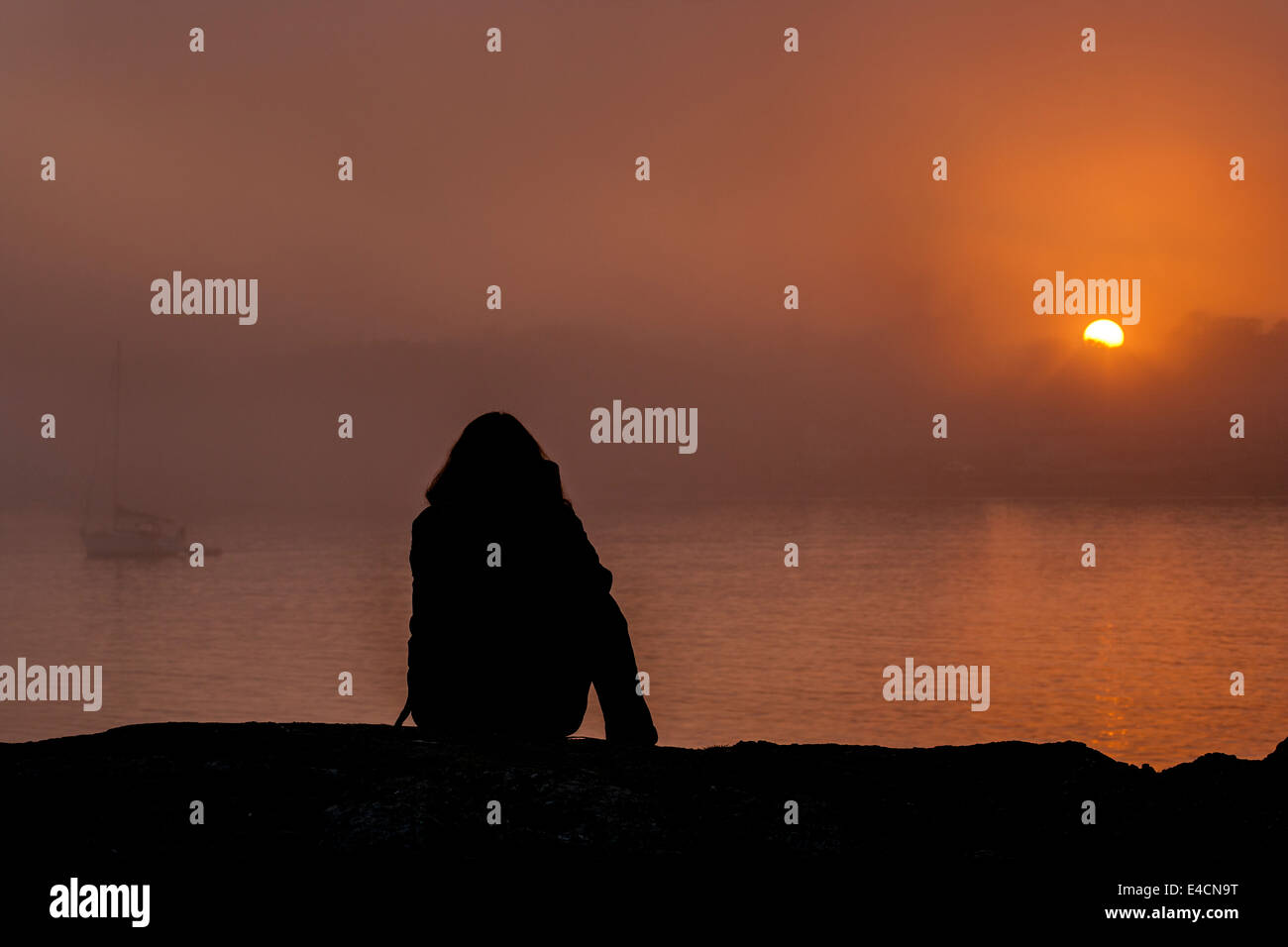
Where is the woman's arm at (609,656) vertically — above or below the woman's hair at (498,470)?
below

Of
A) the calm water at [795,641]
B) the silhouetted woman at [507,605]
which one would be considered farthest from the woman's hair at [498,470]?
the calm water at [795,641]

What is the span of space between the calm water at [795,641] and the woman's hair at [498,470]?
137ft

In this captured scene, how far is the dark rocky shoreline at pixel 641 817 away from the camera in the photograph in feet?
11.3

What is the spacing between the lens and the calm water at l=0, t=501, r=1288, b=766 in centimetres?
5456

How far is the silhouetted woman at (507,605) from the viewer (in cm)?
547

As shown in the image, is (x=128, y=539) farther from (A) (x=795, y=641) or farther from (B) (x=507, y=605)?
(B) (x=507, y=605)

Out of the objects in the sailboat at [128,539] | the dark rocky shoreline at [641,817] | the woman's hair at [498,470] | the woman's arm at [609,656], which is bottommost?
the dark rocky shoreline at [641,817]

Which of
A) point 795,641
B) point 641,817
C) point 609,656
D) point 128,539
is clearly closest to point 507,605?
point 609,656

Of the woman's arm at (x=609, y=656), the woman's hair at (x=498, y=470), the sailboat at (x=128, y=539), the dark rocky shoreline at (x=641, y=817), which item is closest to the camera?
the dark rocky shoreline at (x=641, y=817)

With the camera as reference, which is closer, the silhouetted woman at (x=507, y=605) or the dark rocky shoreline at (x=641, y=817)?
the dark rocky shoreline at (x=641, y=817)

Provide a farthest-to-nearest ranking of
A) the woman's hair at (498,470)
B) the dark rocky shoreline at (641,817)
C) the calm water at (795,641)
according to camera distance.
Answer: the calm water at (795,641), the woman's hair at (498,470), the dark rocky shoreline at (641,817)

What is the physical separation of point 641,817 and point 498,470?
241cm

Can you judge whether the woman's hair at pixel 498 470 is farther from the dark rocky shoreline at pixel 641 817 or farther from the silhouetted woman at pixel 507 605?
the dark rocky shoreline at pixel 641 817
